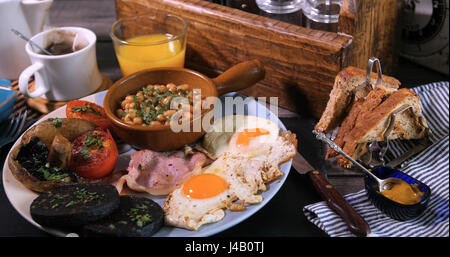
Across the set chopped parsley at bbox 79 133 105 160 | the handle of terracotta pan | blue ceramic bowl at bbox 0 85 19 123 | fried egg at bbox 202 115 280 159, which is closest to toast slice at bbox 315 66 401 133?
fried egg at bbox 202 115 280 159

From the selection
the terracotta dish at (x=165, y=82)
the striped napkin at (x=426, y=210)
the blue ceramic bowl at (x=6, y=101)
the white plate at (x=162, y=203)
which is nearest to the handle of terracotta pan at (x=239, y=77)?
the terracotta dish at (x=165, y=82)

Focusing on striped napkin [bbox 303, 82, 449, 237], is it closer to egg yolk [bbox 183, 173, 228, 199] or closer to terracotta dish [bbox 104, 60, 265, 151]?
egg yolk [bbox 183, 173, 228, 199]

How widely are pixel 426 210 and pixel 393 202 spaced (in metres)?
0.16

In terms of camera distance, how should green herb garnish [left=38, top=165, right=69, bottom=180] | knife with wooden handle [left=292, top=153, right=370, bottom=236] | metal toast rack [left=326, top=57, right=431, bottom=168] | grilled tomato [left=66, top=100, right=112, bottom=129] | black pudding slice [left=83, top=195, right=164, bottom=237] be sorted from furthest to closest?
1. grilled tomato [left=66, top=100, right=112, bottom=129]
2. metal toast rack [left=326, top=57, right=431, bottom=168]
3. green herb garnish [left=38, top=165, right=69, bottom=180]
4. knife with wooden handle [left=292, top=153, right=370, bottom=236]
5. black pudding slice [left=83, top=195, right=164, bottom=237]

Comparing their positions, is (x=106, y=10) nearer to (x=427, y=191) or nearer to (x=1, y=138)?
(x=1, y=138)

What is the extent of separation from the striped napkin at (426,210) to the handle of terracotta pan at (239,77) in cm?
60

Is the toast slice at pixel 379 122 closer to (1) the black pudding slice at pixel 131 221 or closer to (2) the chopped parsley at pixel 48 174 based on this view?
(1) the black pudding slice at pixel 131 221

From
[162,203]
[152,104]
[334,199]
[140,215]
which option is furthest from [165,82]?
[334,199]

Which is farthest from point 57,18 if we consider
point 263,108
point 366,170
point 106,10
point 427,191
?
point 427,191

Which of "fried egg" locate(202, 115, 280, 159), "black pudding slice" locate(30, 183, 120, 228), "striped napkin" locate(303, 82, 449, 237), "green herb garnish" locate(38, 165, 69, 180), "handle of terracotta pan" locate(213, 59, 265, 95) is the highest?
"handle of terracotta pan" locate(213, 59, 265, 95)

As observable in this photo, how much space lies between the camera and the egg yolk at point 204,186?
4.89 ft

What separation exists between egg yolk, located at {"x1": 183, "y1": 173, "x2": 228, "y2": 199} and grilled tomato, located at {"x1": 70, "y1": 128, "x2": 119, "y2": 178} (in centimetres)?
30

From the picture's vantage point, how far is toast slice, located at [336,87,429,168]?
5.40ft

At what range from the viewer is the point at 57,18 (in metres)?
2.79
